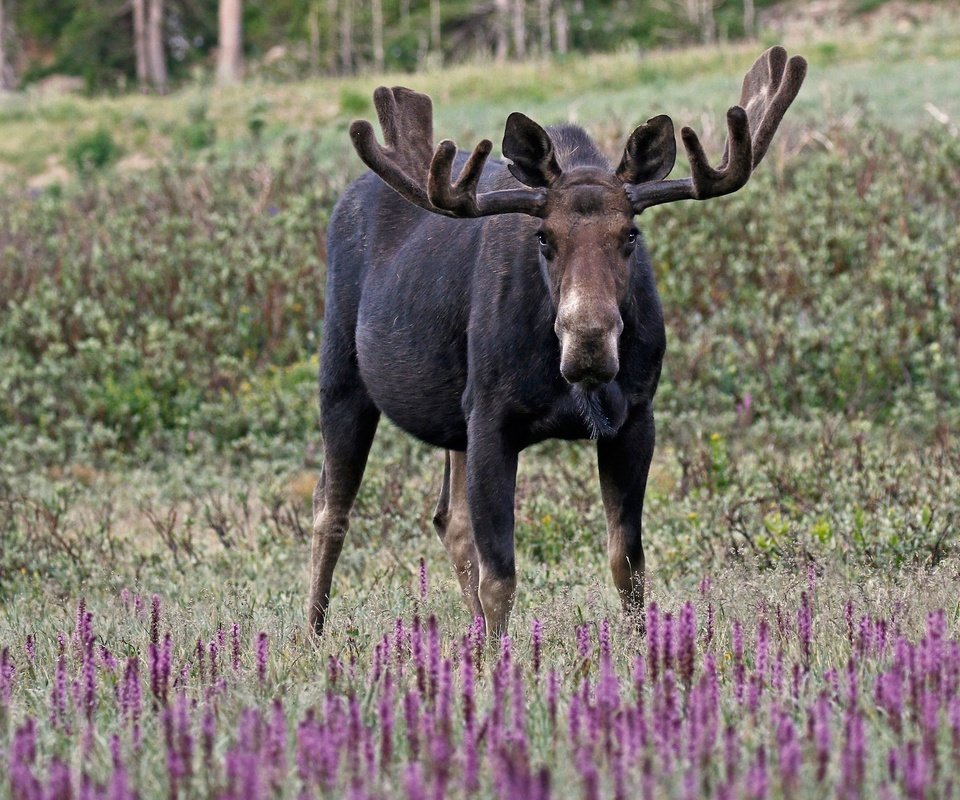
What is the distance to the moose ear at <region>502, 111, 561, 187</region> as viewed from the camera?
213 inches

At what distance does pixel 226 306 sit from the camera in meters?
13.6

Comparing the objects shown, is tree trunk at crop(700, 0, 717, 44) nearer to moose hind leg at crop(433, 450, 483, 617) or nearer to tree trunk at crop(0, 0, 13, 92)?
tree trunk at crop(0, 0, 13, 92)

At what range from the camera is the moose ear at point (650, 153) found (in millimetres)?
5480

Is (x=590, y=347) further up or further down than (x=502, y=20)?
further up


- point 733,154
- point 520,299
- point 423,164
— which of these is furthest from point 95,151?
point 733,154

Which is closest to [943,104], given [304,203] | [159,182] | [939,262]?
[939,262]

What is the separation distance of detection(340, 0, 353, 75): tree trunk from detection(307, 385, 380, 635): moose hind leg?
41.3 m

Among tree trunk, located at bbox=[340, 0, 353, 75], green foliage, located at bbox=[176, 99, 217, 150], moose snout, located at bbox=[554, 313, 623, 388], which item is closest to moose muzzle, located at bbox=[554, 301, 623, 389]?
moose snout, located at bbox=[554, 313, 623, 388]

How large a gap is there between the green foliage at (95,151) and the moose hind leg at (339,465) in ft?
51.9

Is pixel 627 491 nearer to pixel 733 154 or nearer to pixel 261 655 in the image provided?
pixel 733 154

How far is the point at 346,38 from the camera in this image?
1890 inches

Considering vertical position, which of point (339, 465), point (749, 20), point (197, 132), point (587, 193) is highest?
point (587, 193)

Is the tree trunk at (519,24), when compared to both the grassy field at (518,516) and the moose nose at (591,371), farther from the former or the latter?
the moose nose at (591,371)

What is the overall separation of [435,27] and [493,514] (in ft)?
142
